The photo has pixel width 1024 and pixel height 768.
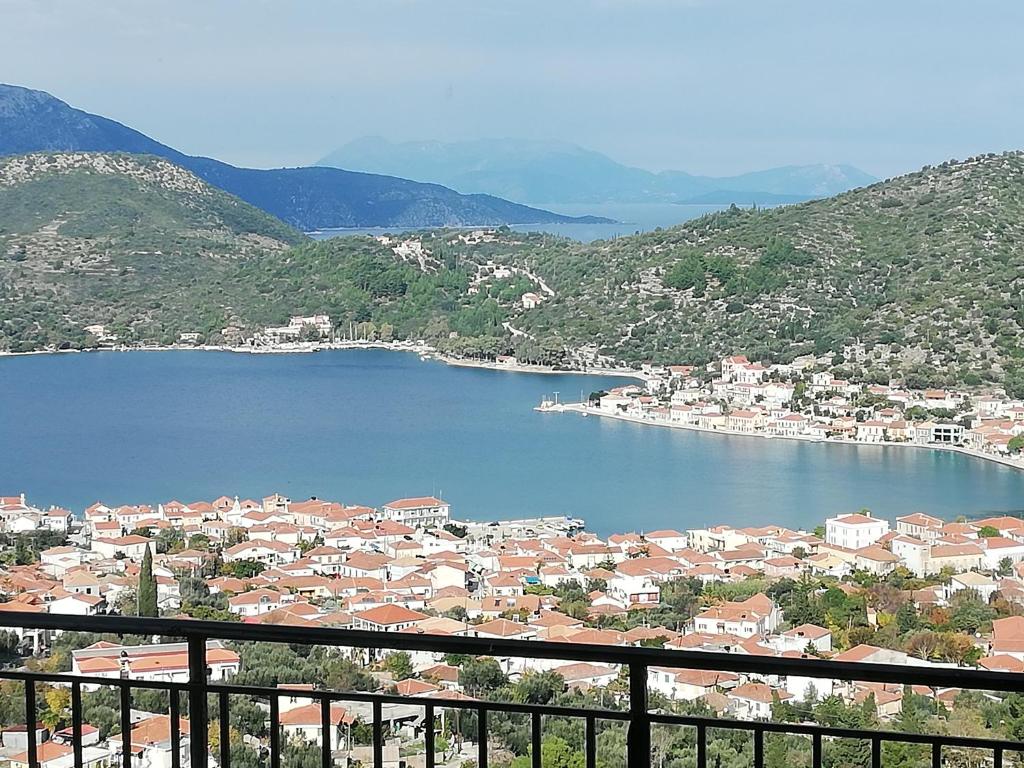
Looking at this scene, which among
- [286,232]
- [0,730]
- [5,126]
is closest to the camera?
[0,730]

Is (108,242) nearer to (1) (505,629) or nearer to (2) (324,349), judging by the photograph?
(2) (324,349)

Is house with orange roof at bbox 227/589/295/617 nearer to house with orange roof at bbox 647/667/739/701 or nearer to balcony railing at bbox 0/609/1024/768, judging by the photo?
house with orange roof at bbox 647/667/739/701

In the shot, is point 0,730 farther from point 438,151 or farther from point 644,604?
point 438,151

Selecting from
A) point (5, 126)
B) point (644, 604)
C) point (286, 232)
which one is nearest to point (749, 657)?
point (644, 604)

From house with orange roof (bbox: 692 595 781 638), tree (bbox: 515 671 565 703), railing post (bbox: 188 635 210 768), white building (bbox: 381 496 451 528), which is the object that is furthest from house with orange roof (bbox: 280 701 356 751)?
white building (bbox: 381 496 451 528)

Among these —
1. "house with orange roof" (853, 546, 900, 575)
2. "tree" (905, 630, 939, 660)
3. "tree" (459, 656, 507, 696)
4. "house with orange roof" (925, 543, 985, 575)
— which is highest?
"tree" (459, 656, 507, 696)

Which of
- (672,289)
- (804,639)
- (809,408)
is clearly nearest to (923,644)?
(804,639)
